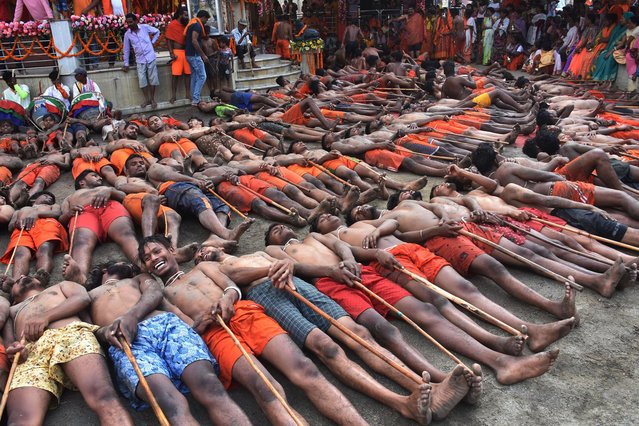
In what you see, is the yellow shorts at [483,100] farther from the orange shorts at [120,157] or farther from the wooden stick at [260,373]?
the wooden stick at [260,373]

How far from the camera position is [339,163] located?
7477mm

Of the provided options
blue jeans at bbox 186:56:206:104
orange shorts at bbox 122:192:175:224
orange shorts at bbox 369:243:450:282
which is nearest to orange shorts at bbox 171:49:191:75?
blue jeans at bbox 186:56:206:104

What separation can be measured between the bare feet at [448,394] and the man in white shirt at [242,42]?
40.9 ft

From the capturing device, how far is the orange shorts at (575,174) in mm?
5572

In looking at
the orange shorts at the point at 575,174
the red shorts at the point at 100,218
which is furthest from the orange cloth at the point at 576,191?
the red shorts at the point at 100,218

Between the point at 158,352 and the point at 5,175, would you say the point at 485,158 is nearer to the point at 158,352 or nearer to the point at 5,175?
the point at 158,352

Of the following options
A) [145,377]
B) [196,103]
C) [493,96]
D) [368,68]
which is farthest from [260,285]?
[368,68]

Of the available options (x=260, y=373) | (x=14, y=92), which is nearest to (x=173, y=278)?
(x=260, y=373)

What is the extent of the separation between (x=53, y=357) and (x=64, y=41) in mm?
9924

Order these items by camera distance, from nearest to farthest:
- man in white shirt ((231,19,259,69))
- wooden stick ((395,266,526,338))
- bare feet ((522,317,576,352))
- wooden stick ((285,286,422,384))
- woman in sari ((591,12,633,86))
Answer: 1. wooden stick ((285,286,422,384))
2. bare feet ((522,317,576,352))
3. wooden stick ((395,266,526,338))
4. woman in sari ((591,12,633,86))
5. man in white shirt ((231,19,259,69))

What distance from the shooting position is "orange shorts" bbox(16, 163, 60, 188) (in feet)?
24.8

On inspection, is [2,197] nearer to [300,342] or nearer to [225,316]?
[225,316]

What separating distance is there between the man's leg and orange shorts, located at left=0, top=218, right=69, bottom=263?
2679mm

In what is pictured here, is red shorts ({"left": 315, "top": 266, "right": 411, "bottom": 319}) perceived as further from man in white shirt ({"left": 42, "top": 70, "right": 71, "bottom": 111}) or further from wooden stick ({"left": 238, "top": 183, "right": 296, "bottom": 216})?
man in white shirt ({"left": 42, "top": 70, "right": 71, "bottom": 111})
